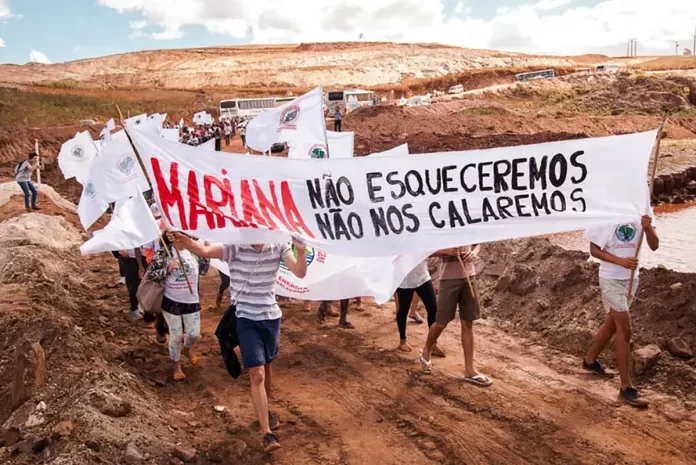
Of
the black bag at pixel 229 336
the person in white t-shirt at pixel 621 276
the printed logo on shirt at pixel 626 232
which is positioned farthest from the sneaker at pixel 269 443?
the printed logo on shirt at pixel 626 232

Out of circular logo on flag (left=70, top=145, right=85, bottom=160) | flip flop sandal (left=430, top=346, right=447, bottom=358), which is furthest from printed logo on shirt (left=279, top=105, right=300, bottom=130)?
flip flop sandal (left=430, top=346, right=447, bottom=358)

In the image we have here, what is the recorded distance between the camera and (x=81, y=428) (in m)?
5.20

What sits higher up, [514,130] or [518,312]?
[514,130]

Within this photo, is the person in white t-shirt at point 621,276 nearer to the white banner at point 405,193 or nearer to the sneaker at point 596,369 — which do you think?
the white banner at point 405,193

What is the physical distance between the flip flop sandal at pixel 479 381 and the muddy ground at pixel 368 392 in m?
0.09

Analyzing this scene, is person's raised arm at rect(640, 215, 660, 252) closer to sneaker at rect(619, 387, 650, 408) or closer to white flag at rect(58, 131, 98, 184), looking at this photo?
sneaker at rect(619, 387, 650, 408)

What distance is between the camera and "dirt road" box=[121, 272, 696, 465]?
17.6 feet

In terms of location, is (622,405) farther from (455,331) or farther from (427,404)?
(455,331)

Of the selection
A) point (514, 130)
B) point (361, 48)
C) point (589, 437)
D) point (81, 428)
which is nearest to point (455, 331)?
point (589, 437)

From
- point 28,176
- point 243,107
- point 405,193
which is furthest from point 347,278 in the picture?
point 243,107

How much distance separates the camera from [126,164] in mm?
9078

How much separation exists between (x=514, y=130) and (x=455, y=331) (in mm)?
25608

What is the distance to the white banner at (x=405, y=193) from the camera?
5.44 metres

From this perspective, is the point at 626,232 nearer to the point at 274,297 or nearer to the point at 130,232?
the point at 274,297
